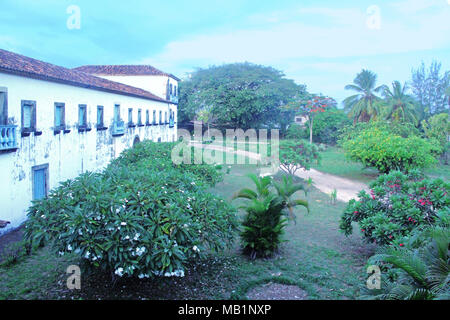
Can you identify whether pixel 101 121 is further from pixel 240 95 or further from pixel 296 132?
pixel 296 132

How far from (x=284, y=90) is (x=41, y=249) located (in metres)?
33.7

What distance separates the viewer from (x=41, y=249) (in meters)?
7.89

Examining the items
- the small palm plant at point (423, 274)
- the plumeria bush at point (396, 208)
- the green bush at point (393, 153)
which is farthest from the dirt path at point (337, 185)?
the small palm plant at point (423, 274)

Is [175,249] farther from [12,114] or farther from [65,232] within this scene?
[12,114]

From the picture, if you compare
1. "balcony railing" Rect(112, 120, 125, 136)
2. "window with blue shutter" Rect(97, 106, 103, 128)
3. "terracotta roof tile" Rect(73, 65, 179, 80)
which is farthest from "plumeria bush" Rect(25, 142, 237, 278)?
"terracotta roof tile" Rect(73, 65, 179, 80)

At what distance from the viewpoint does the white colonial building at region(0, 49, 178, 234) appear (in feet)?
30.6

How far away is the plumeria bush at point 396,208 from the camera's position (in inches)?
249

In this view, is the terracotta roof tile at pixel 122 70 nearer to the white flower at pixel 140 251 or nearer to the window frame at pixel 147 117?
the window frame at pixel 147 117

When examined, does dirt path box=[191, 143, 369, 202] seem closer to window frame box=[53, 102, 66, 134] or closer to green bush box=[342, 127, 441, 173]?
green bush box=[342, 127, 441, 173]

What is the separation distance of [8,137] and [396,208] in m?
8.62

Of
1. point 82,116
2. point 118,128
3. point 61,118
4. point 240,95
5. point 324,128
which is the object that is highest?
point 240,95

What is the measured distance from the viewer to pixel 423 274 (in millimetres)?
4098

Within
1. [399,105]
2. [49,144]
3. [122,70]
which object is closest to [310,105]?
[399,105]
